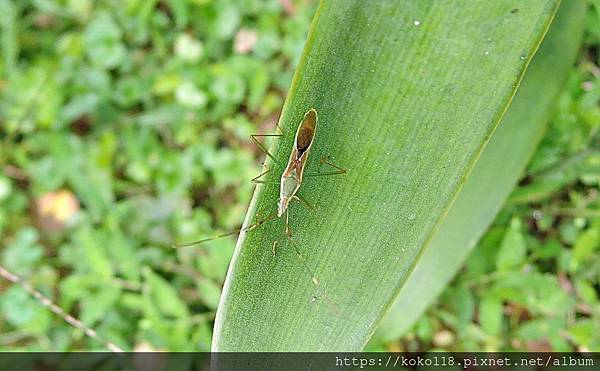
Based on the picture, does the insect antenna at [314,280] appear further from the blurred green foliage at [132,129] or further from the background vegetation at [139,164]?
the blurred green foliage at [132,129]

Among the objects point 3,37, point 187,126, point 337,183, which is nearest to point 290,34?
point 187,126

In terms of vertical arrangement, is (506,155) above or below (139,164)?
below

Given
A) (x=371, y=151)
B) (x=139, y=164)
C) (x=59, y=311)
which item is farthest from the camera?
(x=139, y=164)

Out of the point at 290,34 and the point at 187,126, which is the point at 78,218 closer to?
the point at 187,126

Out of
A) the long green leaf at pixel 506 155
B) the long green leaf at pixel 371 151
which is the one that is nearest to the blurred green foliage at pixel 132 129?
the long green leaf at pixel 506 155

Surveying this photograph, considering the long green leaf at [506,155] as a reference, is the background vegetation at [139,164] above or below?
above

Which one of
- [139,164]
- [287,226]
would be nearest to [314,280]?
[287,226]

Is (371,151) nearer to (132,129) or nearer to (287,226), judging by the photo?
(287,226)
